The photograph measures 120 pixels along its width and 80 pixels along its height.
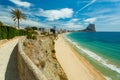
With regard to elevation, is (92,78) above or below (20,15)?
below

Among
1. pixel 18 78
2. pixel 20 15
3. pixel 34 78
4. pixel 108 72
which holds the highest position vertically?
pixel 20 15

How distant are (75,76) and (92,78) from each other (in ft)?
7.44

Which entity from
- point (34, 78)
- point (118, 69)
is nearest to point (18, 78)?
point (34, 78)

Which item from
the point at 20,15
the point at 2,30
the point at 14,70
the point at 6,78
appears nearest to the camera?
the point at 6,78

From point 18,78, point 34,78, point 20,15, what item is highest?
point 20,15

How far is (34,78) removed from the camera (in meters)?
4.87

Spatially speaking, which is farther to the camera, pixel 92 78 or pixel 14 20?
pixel 14 20

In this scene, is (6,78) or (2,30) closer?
(6,78)

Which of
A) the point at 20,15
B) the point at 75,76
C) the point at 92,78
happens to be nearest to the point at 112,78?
the point at 92,78

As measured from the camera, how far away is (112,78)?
67.8ft

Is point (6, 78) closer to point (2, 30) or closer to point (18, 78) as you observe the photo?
point (18, 78)

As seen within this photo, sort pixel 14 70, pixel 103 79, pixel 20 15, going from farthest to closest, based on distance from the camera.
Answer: pixel 20 15 < pixel 103 79 < pixel 14 70

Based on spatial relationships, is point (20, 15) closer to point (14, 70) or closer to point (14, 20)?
point (14, 20)

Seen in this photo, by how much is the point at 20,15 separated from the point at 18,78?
54.9 metres
